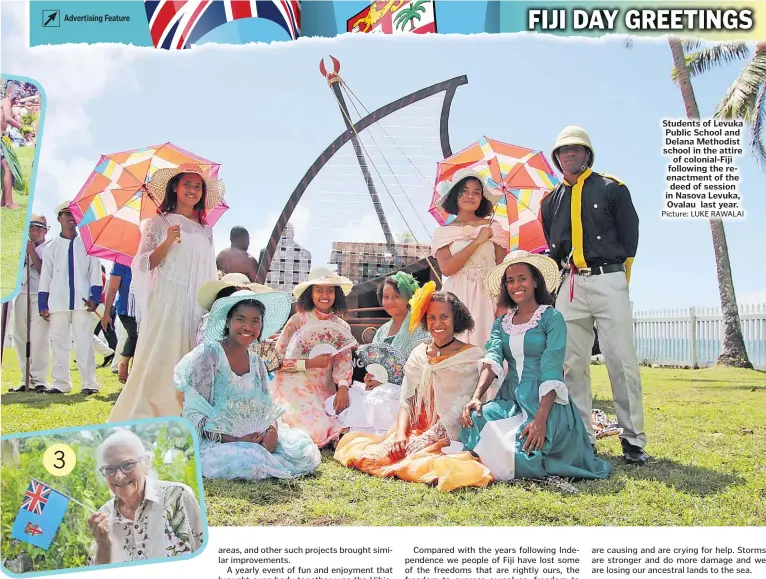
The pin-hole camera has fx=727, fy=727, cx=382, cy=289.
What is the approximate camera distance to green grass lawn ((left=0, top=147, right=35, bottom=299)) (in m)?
3.18

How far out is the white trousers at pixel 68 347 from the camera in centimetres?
682

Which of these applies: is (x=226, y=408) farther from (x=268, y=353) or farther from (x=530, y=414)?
(x=530, y=414)

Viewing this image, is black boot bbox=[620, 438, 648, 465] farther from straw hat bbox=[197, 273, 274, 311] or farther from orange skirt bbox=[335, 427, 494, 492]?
straw hat bbox=[197, 273, 274, 311]

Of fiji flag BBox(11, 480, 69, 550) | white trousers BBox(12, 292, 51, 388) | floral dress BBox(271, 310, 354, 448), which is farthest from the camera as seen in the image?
white trousers BBox(12, 292, 51, 388)

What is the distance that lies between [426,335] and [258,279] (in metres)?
2.20

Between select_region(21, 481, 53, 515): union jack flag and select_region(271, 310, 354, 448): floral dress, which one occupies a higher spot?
select_region(271, 310, 354, 448): floral dress

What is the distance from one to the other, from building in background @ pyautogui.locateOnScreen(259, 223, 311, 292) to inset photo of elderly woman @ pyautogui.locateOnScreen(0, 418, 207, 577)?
3375 mm

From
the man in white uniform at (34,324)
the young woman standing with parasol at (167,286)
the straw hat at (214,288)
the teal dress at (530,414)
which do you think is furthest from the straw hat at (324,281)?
the man in white uniform at (34,324)

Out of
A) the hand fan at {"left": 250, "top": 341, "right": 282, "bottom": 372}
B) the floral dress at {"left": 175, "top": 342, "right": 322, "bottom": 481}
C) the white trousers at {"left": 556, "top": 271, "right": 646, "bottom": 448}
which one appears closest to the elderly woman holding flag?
the floral dress at {"left": 175, "top": 342, "right": 322, "bottom": 481}

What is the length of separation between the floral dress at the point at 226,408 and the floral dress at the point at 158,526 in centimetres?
63

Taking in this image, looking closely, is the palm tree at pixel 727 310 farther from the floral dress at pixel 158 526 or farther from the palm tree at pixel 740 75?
the floral dress at pixel 158 526

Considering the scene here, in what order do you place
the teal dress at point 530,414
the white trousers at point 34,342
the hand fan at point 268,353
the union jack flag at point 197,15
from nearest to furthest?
the teal dress at point 530,414, the union jack flag at point 197,15, the hand fan at point 268,353, the white trousers at point 34,342

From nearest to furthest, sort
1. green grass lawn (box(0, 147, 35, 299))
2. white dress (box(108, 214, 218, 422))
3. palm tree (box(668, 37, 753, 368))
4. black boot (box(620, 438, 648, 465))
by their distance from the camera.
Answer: green grass lawn (box(0, 147, 35, 299)), black boot (box(620, 438, 648, 465)), white dress (box(108, 214, 218, 422)), palm tree (box(668, 37, 753, 368))

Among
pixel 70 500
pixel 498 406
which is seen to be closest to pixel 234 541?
pixel 70 500
